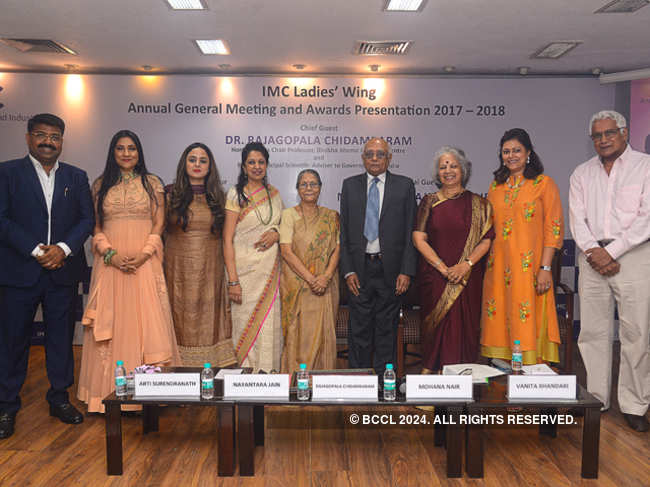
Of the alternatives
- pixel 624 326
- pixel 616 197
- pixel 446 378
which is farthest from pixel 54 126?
pixel 624 326

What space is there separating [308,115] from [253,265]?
1964mm

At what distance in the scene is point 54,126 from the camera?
3105mm

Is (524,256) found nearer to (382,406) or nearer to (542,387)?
(542,387)

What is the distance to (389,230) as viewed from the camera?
3.44 metres

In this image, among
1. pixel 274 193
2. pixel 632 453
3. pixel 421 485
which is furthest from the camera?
pixel 274 193

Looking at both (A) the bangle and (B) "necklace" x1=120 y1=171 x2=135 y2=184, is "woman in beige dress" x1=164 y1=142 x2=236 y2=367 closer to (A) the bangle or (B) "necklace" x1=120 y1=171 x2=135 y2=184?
(B) "necklace" x1=120 y1=171 x2=135 y2=184

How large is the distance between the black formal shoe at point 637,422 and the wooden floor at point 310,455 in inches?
1.7

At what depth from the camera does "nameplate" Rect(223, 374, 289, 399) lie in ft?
8.04

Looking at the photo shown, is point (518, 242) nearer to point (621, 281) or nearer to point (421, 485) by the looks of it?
point (621, 281)

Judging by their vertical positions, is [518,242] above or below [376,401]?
above

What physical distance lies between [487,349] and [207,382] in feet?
6.08

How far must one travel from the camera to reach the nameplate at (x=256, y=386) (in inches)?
96.4

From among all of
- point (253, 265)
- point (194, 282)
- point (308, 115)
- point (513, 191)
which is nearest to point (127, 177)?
point (194, 282)

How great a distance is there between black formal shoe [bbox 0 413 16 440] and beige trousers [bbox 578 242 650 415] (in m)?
3.34
